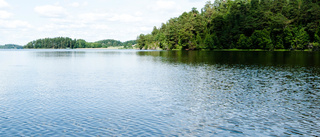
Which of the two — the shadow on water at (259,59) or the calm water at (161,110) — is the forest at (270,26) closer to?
the shadow on water at (259,59)

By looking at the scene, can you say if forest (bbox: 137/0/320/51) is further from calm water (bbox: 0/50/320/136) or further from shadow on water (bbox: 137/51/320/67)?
calm water (bbox: 0/50/320/136)

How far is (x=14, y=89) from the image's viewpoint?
34.7 meters

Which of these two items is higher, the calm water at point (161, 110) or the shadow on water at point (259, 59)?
the shadow on water at point (259, 59)

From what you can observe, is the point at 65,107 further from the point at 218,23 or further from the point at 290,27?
the point at 218,23

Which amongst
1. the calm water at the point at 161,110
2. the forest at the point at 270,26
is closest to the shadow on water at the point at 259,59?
the calm water at the point at 161,110

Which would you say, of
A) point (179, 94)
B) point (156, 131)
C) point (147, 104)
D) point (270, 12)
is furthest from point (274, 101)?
point (270, 12)

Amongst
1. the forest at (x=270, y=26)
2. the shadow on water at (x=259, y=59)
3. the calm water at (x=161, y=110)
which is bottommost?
the calm water at (x=161, y=110)

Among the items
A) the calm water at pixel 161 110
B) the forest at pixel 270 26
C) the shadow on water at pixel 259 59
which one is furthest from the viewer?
the forest at pixel 270 26

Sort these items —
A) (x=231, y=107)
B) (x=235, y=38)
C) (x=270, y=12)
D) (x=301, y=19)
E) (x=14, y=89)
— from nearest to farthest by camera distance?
1. (x=231, y=107)
2. (x=14, y=89)
3. (x=301, y=19)
4. (x=270, y=12)
5. (x=235, y=38)

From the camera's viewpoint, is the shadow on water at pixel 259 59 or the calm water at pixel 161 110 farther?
the shadow on water at pixel 259 59

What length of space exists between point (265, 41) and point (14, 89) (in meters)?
154

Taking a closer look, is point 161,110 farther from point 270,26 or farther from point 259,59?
point 270,26

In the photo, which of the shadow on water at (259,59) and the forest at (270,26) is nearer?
the shadow on water at (259,59)

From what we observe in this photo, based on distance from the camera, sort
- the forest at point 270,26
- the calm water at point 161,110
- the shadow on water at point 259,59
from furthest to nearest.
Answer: the forest at point 270,26 → the shadow on water at point 259,59 → the calm water at point 161,110
